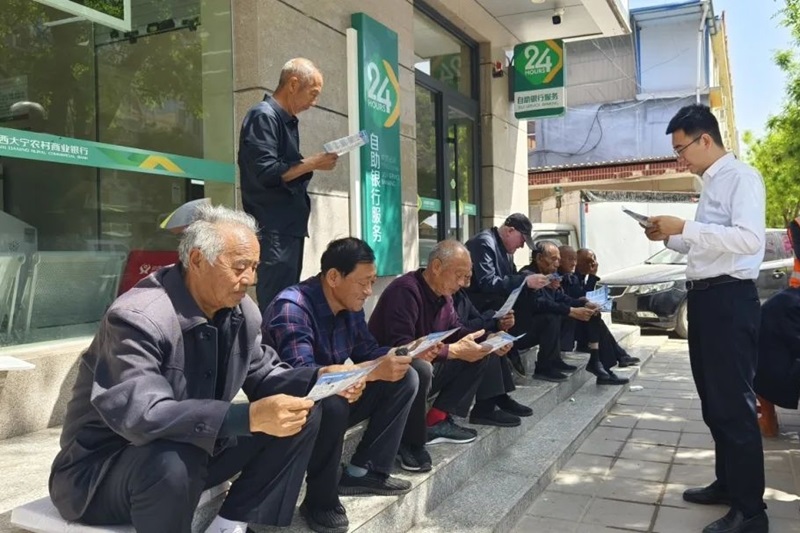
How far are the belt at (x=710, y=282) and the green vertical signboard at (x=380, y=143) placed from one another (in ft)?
9.58

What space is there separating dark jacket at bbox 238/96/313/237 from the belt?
2.02 meters

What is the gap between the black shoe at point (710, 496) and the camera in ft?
12.2

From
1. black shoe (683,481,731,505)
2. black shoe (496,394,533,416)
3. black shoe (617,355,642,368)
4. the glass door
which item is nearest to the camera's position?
black shoe (683,481,731,505)

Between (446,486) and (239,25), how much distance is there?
345 cm

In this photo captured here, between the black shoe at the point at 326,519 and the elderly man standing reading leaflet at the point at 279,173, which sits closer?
the black shoe at the point at 326,519

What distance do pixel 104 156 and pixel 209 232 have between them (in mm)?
2256

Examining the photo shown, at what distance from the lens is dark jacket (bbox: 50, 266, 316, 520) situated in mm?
1880

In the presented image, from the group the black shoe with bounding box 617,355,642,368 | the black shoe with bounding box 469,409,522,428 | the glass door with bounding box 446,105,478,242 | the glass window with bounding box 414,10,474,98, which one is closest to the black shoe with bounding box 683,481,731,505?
the black shoe with bounding box 469,409,522,428

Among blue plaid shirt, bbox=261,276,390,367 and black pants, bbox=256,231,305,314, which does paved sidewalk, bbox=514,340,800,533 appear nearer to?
blue plaid shirt, bbox=261,276,390,367

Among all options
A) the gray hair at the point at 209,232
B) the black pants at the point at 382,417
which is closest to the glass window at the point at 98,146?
the gray hair at the point at 209,232

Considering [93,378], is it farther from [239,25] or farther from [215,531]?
[239,25]

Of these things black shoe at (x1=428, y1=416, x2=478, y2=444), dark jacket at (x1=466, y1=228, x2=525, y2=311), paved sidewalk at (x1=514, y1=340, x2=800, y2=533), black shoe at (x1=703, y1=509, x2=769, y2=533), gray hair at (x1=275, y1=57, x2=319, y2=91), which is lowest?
paved sidewalk at (x1=514, y1=340, x2=800, y2=533)

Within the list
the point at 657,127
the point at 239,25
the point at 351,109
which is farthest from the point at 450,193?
the point at 657,127

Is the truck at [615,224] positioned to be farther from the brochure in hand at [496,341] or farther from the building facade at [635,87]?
the brochure in hand at [496,341]
